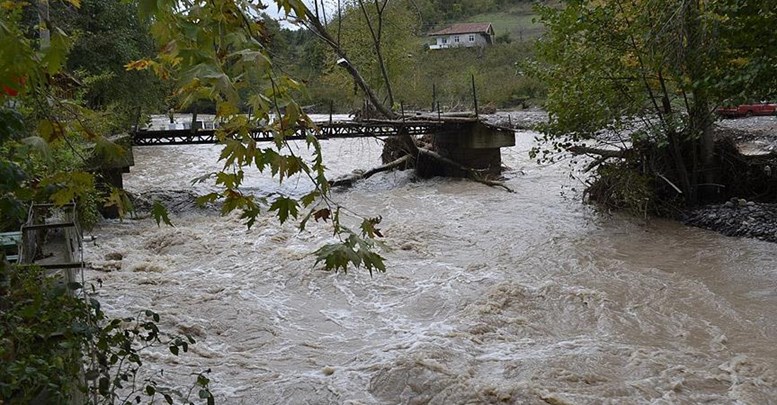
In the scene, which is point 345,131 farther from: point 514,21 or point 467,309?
point 514,21

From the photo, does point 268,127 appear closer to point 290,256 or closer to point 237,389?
point 237,389

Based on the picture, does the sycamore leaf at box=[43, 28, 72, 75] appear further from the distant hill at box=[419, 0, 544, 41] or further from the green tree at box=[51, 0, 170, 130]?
the distant hill at box=[419, 0, 544, 41]

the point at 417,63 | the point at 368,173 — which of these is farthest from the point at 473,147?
the point at 417,63

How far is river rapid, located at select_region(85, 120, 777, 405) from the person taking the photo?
5.96m

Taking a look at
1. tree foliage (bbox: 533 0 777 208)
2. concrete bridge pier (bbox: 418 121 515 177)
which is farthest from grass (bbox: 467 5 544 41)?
tree foliage (bbox: 533 0 777 208)

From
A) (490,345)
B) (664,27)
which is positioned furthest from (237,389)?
(664,27)

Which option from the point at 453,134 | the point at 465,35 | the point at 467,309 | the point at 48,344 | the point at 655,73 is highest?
the point at 465,35

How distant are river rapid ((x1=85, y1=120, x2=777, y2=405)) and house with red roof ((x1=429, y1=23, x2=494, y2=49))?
195 feet

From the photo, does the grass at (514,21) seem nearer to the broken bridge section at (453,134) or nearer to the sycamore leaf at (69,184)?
the broken bridge section at (453,134)

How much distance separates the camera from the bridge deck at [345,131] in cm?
1616

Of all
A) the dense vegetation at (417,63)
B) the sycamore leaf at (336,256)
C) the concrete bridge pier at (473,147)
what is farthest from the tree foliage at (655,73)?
the sycamore leaf at (336,256)

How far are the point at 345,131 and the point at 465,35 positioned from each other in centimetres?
5699

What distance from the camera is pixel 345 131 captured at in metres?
18.3

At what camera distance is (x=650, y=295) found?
8.48m
